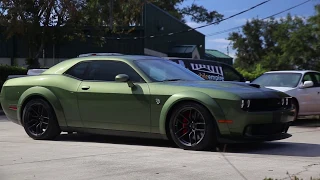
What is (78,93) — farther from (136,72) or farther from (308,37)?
(308,37)

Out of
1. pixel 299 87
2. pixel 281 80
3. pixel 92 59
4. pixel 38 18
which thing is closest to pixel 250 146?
pixel 92 59

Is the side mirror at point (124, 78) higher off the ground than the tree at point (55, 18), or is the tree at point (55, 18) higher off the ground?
the tree at point (55, 18)

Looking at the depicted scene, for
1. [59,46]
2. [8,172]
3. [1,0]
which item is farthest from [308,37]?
[8,172]

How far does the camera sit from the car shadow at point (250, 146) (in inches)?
294

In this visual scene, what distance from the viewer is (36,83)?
895 centimetres

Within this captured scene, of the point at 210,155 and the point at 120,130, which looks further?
the point at 120,130

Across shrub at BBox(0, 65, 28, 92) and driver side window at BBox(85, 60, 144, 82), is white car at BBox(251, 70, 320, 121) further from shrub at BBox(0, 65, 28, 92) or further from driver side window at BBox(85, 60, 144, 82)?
shrub at BBox(0, 65, 28, 92)

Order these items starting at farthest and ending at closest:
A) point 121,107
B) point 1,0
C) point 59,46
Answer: point 59,46, point 1,0, point 121,107

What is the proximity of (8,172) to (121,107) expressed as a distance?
245 centimetres

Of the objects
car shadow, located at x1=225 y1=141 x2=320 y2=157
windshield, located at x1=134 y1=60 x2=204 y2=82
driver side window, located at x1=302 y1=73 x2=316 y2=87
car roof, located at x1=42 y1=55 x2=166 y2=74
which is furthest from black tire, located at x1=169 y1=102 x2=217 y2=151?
driver side window, located at x1=302 y1=73 x2=316 y2=87

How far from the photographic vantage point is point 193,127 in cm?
752

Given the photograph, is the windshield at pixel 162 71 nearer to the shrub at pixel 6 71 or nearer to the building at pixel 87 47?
the shrub at pixel 6 71

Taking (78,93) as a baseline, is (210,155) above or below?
below

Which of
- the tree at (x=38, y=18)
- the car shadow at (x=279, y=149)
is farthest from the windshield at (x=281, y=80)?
the tree at (x=38, y=18)
